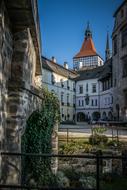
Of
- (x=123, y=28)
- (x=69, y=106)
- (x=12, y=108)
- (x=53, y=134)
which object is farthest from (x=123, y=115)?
(x=69, y=106)

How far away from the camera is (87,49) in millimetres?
88250

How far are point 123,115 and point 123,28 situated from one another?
973 centimetres

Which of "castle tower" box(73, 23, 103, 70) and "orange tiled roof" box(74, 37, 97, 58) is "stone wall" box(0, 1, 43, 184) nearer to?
"castle tower" box(73, 23, 103, 70)

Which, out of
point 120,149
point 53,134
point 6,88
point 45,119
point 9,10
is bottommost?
point 120,149

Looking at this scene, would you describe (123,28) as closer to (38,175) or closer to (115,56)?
(115,56)

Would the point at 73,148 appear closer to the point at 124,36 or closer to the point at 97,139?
the point at 97,139

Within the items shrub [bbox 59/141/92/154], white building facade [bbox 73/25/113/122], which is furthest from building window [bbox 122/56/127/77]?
shrub [bbox 59/141/92/154]

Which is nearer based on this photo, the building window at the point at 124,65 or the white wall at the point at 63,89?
the building window at the point at 124,65

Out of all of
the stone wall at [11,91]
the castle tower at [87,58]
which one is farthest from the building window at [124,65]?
the castle tower at [87,58]

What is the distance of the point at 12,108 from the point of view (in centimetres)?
545

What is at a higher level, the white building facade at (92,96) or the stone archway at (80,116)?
the white building facade at (92,96)

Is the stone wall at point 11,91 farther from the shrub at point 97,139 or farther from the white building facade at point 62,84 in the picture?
the white building facade at point 62,84

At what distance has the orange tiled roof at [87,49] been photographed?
281ft

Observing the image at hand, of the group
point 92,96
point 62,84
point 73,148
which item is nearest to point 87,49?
point 92,96
